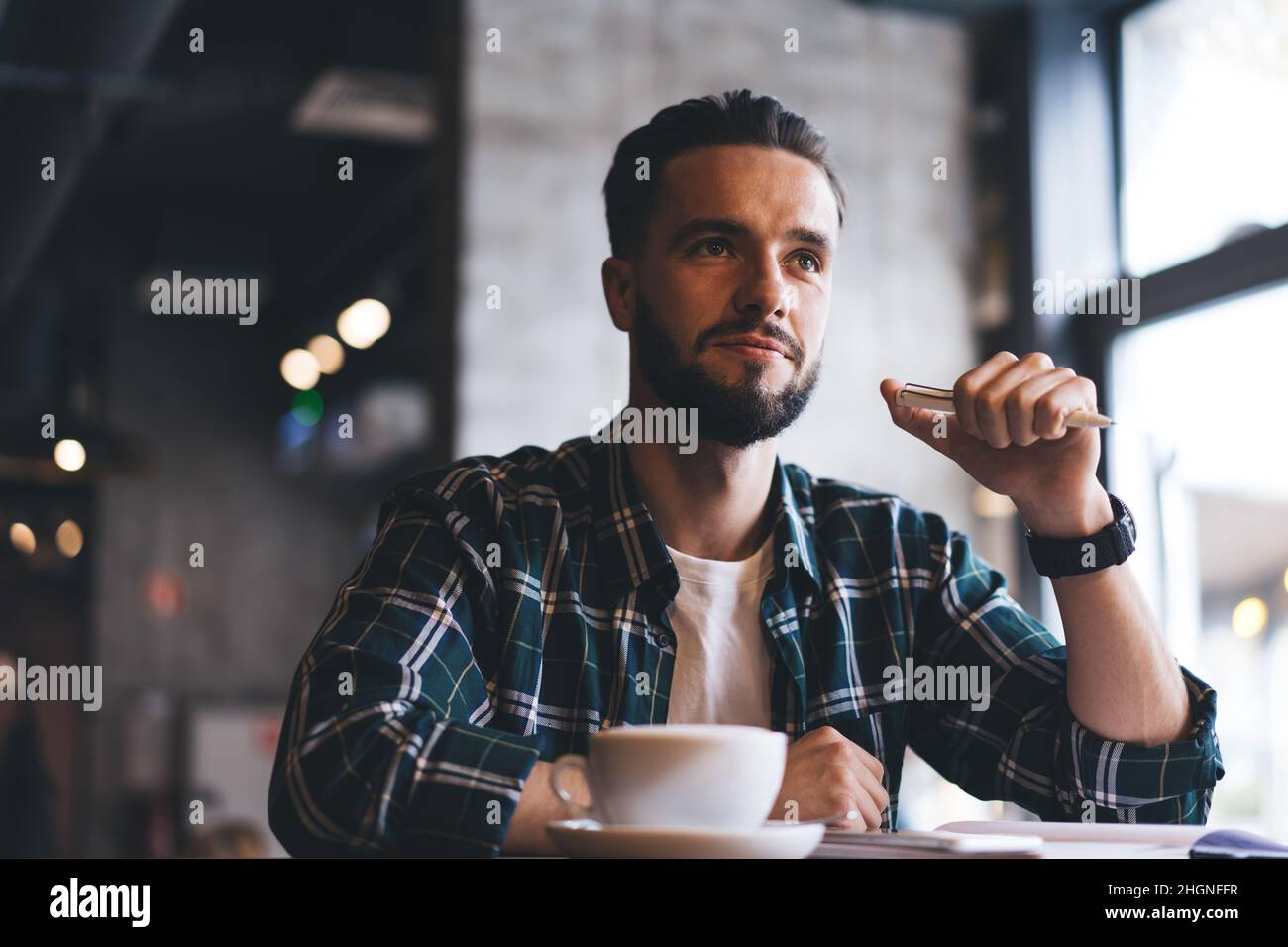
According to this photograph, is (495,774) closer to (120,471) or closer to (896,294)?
(896,294)

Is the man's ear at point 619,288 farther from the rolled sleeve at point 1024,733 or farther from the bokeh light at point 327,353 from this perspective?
the bokeh light at point 327,353

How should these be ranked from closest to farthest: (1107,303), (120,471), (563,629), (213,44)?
(563,629) → (1107,303) → (213,44) → (120,471)

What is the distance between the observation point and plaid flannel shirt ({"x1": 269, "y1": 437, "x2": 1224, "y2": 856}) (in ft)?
3.37

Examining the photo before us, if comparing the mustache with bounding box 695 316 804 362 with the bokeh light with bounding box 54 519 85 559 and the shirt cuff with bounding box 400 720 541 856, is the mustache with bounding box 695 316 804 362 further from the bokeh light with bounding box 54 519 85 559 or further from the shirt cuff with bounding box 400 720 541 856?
the bokeh light with bounding box 54 519 85 559

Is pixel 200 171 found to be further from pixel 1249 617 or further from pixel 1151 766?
pixel 1151 766

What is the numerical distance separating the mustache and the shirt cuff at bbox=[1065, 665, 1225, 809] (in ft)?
1.65

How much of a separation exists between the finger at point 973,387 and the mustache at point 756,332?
0.36 meters

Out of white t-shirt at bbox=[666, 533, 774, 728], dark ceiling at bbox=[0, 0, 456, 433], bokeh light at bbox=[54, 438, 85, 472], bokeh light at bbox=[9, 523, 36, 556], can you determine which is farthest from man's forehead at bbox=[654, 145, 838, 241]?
bokeh light at bbox=[9, 523, 36, 556]

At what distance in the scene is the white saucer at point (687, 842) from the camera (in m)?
0.70

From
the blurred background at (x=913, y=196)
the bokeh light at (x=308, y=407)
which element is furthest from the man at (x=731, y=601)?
the bokeh light at (x=308, y=407)

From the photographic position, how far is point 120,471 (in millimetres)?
6484

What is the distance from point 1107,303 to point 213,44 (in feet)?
11.6

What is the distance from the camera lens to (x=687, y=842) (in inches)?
27.8
